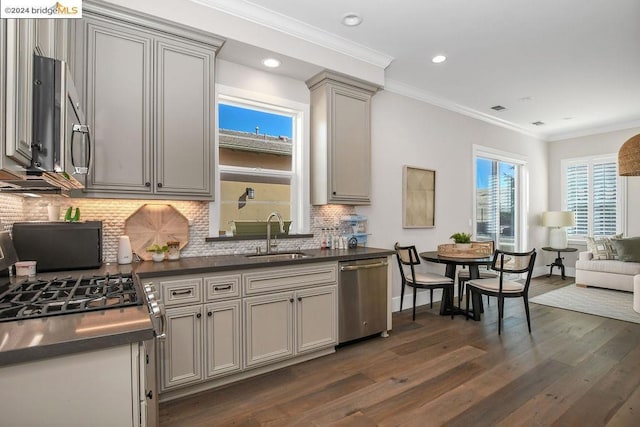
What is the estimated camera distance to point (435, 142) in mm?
5051

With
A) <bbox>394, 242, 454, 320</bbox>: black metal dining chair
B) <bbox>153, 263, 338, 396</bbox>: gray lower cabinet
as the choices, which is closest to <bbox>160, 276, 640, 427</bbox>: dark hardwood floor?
<bbox>153, 263, 338, 396</bbox>: gray lower cabinet

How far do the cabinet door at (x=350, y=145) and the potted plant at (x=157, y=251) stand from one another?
1.67m

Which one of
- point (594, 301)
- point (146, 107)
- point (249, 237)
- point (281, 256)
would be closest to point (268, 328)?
point (281, 256)

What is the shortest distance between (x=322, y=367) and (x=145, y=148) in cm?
226

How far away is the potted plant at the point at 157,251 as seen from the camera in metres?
2.72

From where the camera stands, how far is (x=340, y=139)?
3654 millimetres

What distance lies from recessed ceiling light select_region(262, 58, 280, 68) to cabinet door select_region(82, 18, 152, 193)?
3.39 ft

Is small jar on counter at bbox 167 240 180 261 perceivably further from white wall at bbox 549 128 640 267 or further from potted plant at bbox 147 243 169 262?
white wall at bbox 549 128 640 267

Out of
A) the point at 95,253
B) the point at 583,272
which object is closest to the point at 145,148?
the point at 95,253

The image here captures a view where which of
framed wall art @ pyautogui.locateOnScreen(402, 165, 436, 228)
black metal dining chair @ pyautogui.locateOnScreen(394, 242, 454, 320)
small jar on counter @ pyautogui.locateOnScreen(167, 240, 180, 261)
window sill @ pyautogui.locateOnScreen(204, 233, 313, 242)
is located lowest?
black metal dining chair @ pyautogui.locateOnScreen(394, 242, 454, 320)

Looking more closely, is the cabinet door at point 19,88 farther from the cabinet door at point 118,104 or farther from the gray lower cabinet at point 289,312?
the gray lower cabinet at point 289,312

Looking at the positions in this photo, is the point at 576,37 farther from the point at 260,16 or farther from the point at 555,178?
the point at 555,178

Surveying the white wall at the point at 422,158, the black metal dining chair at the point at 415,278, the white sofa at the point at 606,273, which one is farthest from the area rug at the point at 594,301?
the black metal dining chair at the point at 415,278

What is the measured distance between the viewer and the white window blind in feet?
21.6
